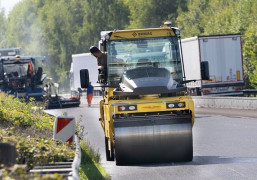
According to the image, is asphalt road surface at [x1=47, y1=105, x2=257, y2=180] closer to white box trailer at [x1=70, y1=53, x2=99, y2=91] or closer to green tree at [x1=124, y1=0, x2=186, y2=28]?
white box trailer at [x1=70, y1=53, x2=99, y2=91]

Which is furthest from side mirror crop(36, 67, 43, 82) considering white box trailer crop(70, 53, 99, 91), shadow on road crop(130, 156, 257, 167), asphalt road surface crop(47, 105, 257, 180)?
shadow on road crop(130, 156, 257, 167)

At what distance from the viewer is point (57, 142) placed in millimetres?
13578

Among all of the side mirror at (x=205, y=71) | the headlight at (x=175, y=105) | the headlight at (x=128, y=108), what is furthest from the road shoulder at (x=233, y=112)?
the headlight at (x=128, y=108)

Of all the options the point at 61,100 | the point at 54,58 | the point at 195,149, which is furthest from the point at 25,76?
the point at 54,58

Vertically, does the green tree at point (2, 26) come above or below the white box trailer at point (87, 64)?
above

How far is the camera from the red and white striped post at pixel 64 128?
14.1 m

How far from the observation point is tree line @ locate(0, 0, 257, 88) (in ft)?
285

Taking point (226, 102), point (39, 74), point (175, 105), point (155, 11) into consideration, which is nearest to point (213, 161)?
point (175, 105)

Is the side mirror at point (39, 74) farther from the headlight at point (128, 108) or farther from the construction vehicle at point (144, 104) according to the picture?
the headlight at point (128, 108)

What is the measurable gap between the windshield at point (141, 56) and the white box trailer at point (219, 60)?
907 inches

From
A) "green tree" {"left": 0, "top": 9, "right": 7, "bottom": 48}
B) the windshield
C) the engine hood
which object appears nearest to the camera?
the engine hood

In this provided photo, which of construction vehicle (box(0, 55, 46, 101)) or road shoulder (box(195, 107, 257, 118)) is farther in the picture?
construction vehicle (box(0, 55, 46, 101))

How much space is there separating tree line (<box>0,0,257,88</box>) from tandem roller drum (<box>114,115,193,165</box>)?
57.1 m

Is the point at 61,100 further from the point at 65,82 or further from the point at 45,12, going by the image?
the point at 45,12
